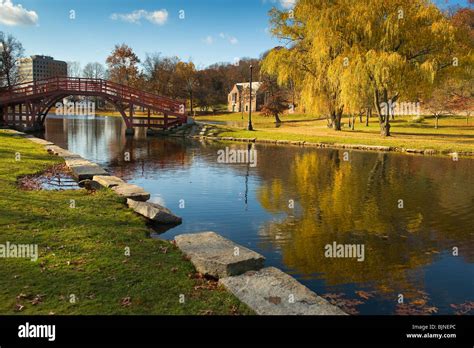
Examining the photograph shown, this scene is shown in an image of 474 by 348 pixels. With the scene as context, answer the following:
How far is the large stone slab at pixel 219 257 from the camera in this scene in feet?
20.4

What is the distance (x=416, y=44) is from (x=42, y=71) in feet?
402

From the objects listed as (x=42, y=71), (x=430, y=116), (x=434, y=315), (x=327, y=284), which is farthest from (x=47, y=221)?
(x=42, y=71)

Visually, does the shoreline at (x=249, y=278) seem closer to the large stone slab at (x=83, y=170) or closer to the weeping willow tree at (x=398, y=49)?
the large stone slab at (x=83, y=170)

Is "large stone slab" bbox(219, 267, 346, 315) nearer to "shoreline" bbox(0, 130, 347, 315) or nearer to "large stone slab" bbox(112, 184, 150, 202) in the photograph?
"shoreline" bbox(0, 130, 347, 315)

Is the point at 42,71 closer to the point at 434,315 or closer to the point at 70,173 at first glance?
the point at 70,173

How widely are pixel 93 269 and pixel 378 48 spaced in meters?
31.8

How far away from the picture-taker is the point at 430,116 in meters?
57.9

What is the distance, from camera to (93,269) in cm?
598

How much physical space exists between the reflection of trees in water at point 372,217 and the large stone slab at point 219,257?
115 centimetres

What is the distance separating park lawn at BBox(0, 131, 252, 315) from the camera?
16.4 feet

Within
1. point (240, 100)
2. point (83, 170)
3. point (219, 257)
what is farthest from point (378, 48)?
point (240, 100)

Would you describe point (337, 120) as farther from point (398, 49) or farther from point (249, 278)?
point (249, 278)

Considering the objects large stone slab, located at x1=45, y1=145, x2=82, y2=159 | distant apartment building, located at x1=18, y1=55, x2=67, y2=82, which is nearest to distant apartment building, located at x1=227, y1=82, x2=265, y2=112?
distant apartment building, located at x1=18, y1=55, x2=67, y2=82

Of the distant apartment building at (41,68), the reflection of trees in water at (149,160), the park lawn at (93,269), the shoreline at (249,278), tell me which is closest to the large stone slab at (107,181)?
the park lawn at (93,269)
